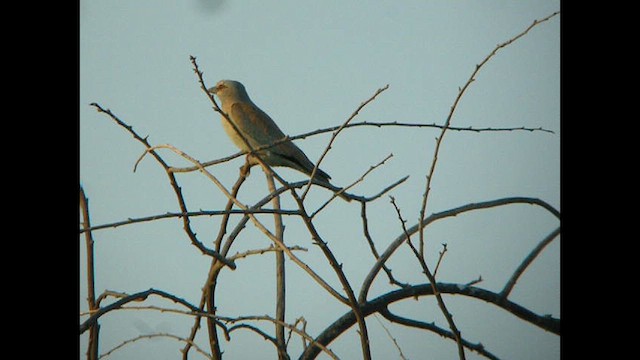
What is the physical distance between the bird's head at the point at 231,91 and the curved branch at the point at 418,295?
15.4 feet

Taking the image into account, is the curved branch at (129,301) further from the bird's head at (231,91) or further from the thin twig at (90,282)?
the bird's head at (231,91)

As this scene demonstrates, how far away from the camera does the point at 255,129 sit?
20.7ft

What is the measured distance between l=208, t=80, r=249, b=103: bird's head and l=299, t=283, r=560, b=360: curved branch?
184 inches

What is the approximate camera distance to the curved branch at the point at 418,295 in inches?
82.9

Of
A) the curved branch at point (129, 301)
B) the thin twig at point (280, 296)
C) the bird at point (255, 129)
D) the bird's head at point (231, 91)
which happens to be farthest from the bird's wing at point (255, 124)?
the curved branch at point (129, 301)

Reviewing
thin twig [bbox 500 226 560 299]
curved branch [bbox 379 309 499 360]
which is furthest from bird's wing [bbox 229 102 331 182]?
thin twig [bbox 500 226 560 299]

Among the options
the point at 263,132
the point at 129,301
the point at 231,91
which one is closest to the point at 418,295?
the point at 129,301

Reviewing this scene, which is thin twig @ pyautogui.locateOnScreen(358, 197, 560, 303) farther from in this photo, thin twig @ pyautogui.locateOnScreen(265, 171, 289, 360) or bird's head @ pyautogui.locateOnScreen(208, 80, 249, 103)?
bird's head @ pyautogui.locateOnScreen(208, 80, 249, 103)

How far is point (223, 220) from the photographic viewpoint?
2.85m

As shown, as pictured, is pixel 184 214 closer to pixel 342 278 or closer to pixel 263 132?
pixel 342 278
